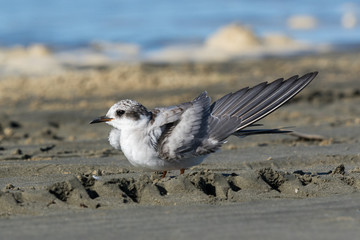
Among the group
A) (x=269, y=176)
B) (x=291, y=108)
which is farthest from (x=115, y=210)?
→ (x=291, y=108)

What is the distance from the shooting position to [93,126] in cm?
856

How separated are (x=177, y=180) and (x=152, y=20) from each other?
1773 cm

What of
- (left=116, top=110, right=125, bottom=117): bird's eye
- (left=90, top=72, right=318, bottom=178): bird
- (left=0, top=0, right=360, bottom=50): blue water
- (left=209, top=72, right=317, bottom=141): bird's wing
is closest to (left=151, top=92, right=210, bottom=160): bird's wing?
(left=90, top=72, right=318, bottom=178): bird

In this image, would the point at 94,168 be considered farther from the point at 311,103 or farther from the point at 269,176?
the point at 311,103

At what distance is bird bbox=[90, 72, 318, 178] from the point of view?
16.2 feet

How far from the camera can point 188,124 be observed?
16.5 feet

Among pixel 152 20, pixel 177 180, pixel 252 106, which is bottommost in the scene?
pixel 177 180

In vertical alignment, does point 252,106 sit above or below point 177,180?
above

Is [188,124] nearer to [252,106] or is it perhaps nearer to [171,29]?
[252,106]

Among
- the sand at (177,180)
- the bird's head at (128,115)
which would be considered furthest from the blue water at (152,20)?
the bird's head at (128,115)

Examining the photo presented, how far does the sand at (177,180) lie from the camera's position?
12.8 feet

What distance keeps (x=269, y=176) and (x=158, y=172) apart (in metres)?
0.97

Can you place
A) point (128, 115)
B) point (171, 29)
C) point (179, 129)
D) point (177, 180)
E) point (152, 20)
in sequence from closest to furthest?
1. point (177, 180)
2. point (179, 129)
3. point (128, 115)
4. point (171, 29)
5. point (152, 20)

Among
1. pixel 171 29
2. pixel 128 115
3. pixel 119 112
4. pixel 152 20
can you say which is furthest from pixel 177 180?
pixel 152 20
